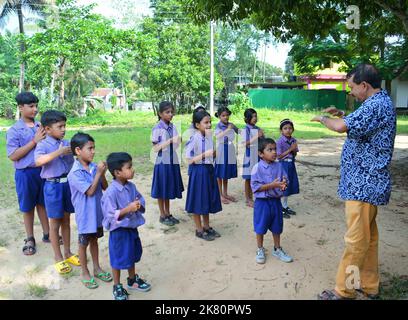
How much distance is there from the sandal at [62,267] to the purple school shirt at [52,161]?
33.3 inches

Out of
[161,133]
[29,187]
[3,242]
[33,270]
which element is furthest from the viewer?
[161,133]

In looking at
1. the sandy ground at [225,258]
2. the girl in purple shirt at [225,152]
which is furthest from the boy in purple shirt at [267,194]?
the girl in purple shirt at [225,152]

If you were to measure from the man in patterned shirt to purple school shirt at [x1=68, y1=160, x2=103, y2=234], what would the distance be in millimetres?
1994

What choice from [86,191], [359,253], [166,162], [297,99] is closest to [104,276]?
[86,191]

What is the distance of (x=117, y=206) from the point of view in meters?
3.13

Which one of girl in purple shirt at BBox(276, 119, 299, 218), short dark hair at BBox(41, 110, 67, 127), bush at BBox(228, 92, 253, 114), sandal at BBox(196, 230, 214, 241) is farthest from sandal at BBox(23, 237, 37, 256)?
bush at BBox(228, 92, 253, 114)

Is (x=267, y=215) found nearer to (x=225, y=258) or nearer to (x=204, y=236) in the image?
(x=225, y=258)

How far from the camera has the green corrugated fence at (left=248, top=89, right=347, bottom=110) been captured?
24.4 meters

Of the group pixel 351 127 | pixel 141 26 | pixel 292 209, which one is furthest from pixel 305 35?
pixel 141 26

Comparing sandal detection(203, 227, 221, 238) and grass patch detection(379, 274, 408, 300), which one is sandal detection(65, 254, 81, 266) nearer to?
sandal detection(203, 227, 221, 238)

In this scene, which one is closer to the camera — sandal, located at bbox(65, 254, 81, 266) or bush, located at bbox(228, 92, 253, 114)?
sandal, located at bbox(65, 254, 81, 266)

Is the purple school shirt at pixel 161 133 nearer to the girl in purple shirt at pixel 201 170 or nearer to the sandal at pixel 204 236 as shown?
the girl in purple shirt at pixel 201 170

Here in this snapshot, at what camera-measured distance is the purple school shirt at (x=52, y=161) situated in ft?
12.0

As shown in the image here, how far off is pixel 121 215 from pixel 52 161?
1135 millimetres
